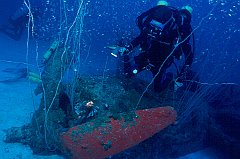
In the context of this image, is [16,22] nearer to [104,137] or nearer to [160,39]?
[160,39]

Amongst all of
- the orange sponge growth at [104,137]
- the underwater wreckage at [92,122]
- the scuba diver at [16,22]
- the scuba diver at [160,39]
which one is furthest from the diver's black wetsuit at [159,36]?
the scuba diver at [16,22]

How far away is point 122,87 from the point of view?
4.71m

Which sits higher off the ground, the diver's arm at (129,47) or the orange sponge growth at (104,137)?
the diver's arm at (129,47)

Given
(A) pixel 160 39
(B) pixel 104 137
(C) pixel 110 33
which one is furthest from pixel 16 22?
(C) pixel 110 33

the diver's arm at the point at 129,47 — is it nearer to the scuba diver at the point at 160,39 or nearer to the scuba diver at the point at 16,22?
the scuba diver at the point at 160,39

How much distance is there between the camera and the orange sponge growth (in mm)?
3631

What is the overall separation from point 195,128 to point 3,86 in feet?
17.0

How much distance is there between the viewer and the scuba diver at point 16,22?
13.4m

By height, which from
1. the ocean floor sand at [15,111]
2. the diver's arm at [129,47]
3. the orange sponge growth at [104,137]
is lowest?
the ocean floor sand at [15,111]

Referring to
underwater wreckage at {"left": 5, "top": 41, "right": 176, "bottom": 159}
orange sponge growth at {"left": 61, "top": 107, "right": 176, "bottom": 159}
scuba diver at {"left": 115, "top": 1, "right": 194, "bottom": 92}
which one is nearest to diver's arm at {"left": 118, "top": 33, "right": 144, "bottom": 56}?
scuba diver at {"left": 115, "top": 1, "right": 194, "bottom": 92}

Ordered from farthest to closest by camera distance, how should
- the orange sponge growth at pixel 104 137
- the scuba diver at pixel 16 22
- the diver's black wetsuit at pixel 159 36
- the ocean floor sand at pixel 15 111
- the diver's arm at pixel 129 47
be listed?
the scuba diver at pixel 16 22 → the diver's arm at pixel 129 47 → the diver's black wetsuit at pixel 159 36 → the ocean floor sand at pixel 15 111 → the orange sponge growth at pixel 104 137

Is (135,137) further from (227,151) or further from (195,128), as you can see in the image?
(227,151)

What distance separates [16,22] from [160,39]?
1085 cm

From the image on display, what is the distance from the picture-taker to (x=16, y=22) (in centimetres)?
1370
